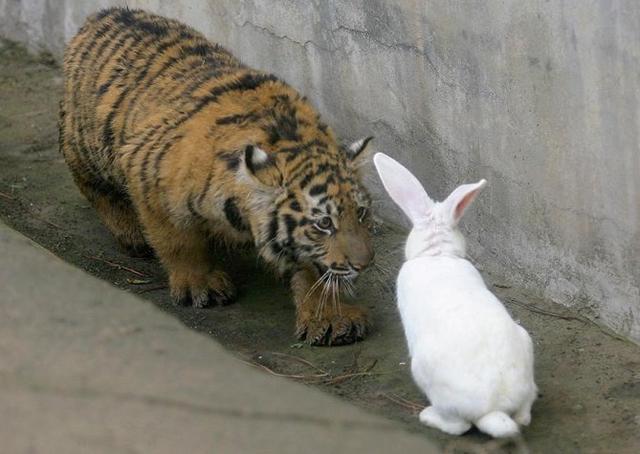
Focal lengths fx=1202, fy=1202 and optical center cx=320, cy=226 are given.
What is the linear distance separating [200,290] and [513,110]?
1756 millimetres

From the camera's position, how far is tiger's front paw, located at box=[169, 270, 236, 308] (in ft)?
19.0

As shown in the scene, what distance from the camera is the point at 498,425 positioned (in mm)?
3902

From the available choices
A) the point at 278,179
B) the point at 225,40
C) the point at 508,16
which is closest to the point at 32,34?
the point at 225,40

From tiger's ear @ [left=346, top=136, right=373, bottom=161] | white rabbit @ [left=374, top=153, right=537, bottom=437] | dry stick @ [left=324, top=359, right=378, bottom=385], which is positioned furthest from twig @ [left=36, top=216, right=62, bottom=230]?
white rabbit @ [left=374, top=153, right=537, bottom=437]

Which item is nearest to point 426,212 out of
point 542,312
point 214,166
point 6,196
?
point 542,312

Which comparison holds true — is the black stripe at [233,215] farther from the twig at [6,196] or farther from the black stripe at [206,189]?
the twig at [6,196]

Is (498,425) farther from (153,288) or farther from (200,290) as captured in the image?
(153,288)

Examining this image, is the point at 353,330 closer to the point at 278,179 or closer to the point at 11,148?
the point at 278,179

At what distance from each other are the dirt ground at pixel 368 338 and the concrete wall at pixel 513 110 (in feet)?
0.61

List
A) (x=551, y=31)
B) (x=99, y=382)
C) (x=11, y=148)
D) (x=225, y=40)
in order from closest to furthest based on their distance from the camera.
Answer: (x=99, y=382)
(x=551, y=31)
(x=225, y=40)
(x=11, y=148)

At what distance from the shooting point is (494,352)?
399 cm

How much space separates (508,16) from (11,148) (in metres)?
3.83

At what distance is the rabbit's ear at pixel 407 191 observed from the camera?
15.1 ft

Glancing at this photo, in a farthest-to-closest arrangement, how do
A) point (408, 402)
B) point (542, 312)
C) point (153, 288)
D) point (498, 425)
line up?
1. point (153, 288)
2. point (542, 312)
3. point (408, 402)
4. point (498, 425)
